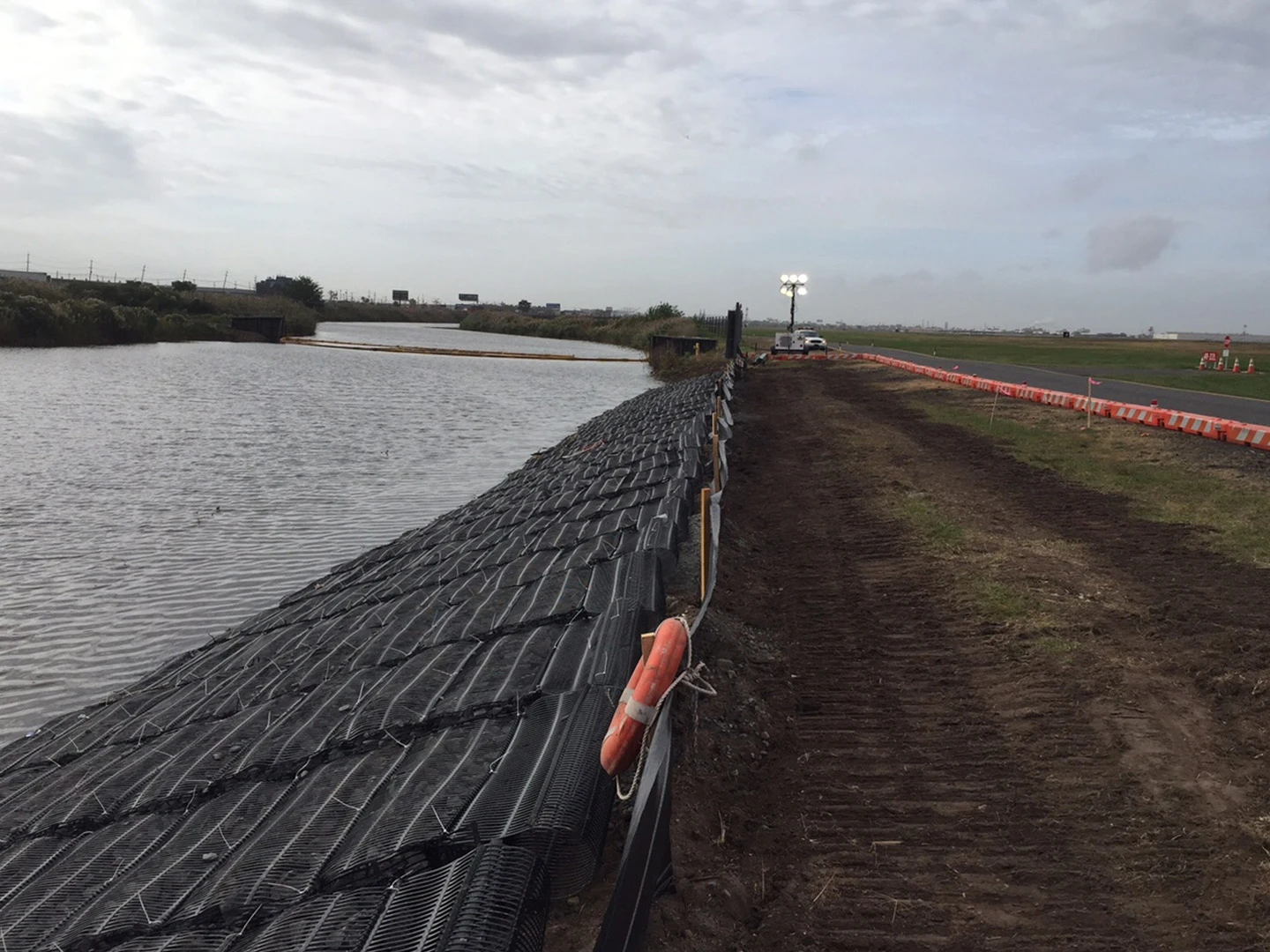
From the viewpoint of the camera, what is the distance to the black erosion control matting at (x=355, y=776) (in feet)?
10.2

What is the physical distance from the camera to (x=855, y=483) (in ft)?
44.0

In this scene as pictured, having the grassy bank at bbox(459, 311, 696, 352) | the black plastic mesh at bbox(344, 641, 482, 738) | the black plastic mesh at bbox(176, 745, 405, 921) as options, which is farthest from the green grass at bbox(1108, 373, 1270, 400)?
the grassy bank at bbox(459, 311, 696, 352)

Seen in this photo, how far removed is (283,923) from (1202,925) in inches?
138

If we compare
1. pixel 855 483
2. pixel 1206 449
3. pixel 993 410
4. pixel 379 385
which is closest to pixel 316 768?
pixel 855 483

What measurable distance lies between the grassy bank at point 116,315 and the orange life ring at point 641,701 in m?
59.3

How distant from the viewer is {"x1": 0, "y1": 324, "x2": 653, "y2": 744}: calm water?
372 inches

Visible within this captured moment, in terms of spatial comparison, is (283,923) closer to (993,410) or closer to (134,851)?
(134,851)

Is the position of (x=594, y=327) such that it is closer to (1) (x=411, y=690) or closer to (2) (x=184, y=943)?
(1) (x=411, y=690)

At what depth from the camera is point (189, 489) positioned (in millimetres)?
16406

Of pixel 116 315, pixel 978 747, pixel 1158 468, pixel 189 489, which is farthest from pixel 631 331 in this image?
pixel 978 747

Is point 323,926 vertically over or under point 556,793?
under

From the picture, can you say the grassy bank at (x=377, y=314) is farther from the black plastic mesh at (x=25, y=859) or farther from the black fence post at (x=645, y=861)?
the black fence post at (x=645, y=861)

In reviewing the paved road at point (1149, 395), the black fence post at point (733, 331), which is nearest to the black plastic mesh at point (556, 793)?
the paved road at point (1149, 395)

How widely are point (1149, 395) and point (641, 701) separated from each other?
24.7 meters
